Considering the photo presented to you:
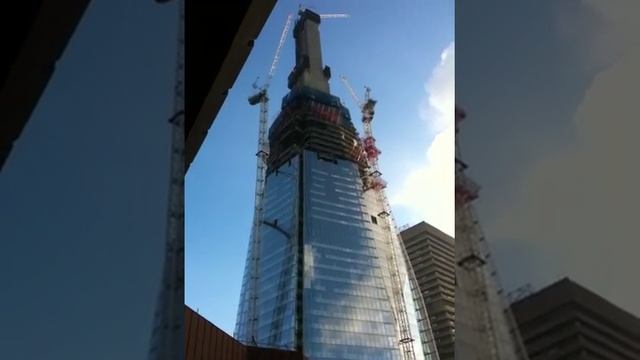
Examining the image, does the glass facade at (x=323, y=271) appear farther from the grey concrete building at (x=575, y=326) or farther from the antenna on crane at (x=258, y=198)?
the grey concrete building at (x=575, y=326)

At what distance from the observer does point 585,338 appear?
1418 millimetres

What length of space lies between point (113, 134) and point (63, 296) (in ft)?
4.02

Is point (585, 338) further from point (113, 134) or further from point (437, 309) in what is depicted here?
point (437, 309)

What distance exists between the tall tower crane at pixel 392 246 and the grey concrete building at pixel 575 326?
75.0 m

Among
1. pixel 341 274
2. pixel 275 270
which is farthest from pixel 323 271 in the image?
pixel 275 270

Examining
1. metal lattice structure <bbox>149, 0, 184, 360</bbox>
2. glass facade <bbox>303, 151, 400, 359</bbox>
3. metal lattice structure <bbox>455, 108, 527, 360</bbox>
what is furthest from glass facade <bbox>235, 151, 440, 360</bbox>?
metal lattice structure <bbox>455, 108, 527, 360</bbox>

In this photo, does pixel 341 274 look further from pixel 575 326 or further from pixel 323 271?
pixel 575 326

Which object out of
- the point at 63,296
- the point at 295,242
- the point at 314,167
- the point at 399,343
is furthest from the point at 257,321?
the point at 63,296

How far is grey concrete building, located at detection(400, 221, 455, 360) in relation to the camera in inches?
3152

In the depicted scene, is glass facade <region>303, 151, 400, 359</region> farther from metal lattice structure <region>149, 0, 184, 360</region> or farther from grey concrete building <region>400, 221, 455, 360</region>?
metal lattice structure <region>149, 0, 184, 360</region>

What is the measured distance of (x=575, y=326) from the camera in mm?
1426

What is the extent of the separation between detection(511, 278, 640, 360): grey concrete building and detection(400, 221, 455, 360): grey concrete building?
79158mm

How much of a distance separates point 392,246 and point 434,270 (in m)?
9.71

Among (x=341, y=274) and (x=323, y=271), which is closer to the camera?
(x=323, y=271)
